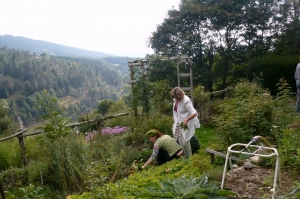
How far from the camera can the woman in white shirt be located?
5430 mm

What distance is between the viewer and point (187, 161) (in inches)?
193

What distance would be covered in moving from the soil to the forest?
0.05 ft

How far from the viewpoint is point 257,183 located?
3336mm

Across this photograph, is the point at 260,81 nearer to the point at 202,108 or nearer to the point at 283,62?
the point at 283,62

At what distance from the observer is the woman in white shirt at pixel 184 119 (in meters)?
5.43

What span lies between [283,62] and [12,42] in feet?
695

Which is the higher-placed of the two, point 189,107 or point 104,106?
point 189,107

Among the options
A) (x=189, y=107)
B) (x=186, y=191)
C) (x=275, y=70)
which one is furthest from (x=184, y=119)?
(x=275, y=70)

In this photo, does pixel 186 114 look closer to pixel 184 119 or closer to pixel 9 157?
pixel 184 119

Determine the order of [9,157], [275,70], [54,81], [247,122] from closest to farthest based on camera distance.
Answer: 1. [247,122]
2. [9,157]
3. [275,70]
4. [54,81]

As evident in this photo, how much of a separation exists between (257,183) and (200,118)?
7262 mm

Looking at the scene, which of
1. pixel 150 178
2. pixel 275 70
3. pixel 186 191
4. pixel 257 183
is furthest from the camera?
pixel 275 70

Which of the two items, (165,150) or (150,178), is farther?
(165,150)

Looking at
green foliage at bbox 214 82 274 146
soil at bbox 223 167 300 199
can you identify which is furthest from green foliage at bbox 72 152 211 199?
green foliage at bbox 214 82 274 146
